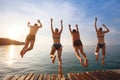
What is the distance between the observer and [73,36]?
14031 millimetres

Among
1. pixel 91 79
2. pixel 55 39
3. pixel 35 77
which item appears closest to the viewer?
pixel 55 39

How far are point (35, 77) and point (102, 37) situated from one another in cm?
711

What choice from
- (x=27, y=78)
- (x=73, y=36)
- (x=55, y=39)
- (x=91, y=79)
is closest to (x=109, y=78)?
(x=91, y=79)

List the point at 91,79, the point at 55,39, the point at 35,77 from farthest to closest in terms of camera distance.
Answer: the point at 35,77 < the point at 91,79 < the point at 55,39

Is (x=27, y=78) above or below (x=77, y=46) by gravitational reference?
below

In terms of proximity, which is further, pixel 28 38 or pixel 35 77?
pixel 35 77

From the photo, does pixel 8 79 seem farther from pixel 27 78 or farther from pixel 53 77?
pixel 53 77

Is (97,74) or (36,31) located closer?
(36,31)

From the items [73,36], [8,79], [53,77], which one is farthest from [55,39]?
[8,79]

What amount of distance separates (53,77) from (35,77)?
1.72 metres

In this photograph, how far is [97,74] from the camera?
16.2 metres

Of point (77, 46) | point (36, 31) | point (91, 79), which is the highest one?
point (36, 31)

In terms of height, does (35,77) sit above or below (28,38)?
below

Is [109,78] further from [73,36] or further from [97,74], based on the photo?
[73,36]
